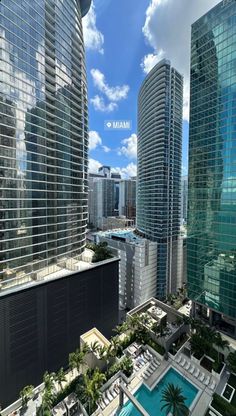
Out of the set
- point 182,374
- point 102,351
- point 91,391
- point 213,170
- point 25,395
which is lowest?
point 182,374

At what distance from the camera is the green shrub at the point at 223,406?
64.5 feet

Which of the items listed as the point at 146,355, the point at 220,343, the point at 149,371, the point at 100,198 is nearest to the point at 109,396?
the point at 149,371

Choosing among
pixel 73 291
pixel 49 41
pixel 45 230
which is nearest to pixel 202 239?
pixel 73 291

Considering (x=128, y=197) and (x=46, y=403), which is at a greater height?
(x=128, y=197)

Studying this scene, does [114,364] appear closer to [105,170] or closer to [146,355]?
[146,355]

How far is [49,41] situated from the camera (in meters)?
29.6

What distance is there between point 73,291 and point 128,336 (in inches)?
438

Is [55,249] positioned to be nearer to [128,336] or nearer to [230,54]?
[128,336]

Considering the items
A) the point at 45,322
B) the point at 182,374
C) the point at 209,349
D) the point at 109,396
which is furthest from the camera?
the point at 209,349

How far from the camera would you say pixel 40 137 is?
2811 centimetres

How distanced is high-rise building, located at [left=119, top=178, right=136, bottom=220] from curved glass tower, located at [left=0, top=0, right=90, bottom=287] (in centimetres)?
9476

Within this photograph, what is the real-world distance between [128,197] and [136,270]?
86.9 m

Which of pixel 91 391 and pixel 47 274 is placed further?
pixel 47 274

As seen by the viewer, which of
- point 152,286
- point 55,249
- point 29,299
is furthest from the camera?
point 152,286
